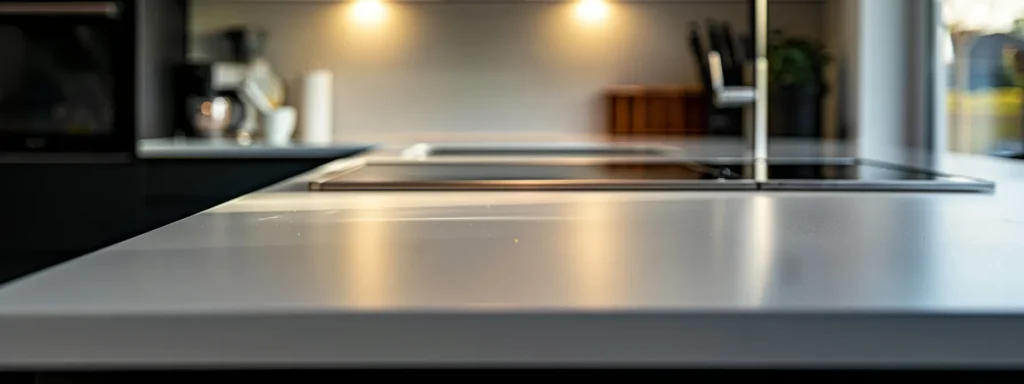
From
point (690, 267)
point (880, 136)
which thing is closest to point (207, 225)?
point (690, 267)

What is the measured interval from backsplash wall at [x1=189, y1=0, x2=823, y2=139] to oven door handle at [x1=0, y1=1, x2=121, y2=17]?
1.84 ft

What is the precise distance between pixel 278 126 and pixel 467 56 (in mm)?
591

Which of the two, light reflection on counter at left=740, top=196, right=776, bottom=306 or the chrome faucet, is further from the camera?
the chrome faucet

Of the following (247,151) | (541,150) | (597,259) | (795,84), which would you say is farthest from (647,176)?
(795,84)

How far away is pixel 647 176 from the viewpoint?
1.08 metres

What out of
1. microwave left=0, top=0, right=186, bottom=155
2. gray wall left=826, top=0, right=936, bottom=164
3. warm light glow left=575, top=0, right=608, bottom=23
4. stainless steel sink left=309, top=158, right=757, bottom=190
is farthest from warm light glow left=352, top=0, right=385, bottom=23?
stainless steel sink left=309, top=158, right=757, bottom=190

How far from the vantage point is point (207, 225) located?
57cm

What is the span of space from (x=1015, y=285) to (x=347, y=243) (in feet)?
0.90

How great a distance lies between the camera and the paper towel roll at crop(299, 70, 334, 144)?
295cm

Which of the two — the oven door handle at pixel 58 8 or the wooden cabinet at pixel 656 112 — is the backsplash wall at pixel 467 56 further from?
the oven door handle at pixel 58 8

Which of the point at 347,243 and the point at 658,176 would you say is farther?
the point at 658,176

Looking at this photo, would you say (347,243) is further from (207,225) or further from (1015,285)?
(1015,285)

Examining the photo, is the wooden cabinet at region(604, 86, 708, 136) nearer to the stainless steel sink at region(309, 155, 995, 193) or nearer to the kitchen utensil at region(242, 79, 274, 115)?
the kitchen utensil at region(242, 79, 274, 115)

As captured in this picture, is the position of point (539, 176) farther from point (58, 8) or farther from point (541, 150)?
point (58, 8)
